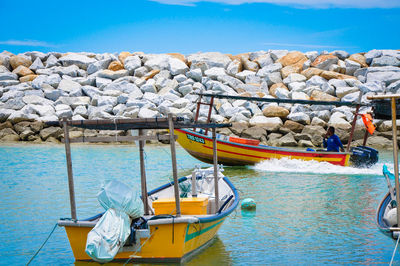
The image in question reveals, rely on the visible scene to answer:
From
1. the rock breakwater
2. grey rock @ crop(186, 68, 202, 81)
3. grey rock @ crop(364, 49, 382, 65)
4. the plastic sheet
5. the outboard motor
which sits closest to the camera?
the plastic sheet

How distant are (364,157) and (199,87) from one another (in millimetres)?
16716

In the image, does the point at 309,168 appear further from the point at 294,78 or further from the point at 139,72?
the point at 139,72

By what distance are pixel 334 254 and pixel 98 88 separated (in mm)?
27761

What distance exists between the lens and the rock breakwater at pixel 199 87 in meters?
27.4

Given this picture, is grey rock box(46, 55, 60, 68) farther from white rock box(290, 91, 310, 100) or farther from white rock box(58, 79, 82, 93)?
white rock box(290, 91, 310, 100)

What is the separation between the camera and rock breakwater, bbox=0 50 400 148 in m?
27.4

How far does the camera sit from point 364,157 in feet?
57.1

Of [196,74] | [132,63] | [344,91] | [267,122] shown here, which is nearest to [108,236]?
[267,122]

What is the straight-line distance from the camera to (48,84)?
34.5 m

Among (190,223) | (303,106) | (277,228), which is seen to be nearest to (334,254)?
(277,228)

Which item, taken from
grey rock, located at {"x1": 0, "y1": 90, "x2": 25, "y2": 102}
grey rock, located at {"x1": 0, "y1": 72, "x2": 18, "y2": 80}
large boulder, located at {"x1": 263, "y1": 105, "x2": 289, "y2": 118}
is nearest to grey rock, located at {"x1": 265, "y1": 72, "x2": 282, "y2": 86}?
large boulder, located at {"x1": 263, "y1": 105, "x2": 289, "y2": 118}

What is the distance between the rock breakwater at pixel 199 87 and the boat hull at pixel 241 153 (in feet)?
23.8

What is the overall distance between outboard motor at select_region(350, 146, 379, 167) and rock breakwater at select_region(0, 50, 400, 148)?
7.43 metres

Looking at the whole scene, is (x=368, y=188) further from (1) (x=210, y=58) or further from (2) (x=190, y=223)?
(1) (x=210, y=58)
